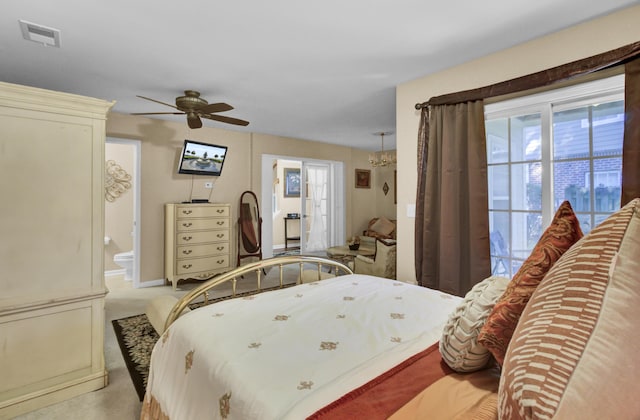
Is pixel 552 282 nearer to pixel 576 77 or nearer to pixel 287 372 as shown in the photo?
pixel 287 372

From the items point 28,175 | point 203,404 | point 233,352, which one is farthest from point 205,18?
point 203,404

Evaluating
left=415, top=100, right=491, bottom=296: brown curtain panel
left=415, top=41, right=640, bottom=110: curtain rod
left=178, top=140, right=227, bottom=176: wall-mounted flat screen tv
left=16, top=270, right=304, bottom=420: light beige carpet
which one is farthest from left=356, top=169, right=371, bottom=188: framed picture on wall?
left=16, top=270, right=304, bottom=420: light beige carpet

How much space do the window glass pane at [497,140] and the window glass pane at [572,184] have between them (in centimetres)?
38

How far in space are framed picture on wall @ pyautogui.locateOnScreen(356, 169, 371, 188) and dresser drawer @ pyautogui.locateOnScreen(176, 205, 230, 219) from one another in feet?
10.9

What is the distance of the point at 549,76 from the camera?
212 cm

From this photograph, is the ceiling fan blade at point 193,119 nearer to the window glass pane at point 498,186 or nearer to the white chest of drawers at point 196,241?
the white chest of drawers at point 196,241

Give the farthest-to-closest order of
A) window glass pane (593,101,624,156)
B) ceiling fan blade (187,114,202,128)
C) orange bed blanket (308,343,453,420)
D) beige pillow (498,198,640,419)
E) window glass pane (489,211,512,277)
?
ceiling fan blade (187,114,202,128) → window glass pane (489,211,512,277) → window glass pane (593,101,624,156) → orange bed blanket (308,343,453,420) → beige pillow (498,198,640,419)

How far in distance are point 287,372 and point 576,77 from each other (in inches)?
101

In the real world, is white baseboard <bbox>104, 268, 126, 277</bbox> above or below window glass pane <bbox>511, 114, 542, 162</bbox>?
below

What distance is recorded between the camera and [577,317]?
1.88ft

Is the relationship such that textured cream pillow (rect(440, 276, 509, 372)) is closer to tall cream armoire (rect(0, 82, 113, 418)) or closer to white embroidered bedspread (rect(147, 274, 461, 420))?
white embroidered bedspread (rect(147, 274, 461, 420))

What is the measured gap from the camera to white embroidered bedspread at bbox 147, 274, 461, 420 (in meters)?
0.90

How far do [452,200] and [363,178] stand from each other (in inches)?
178

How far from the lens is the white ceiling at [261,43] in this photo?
1.91 m
